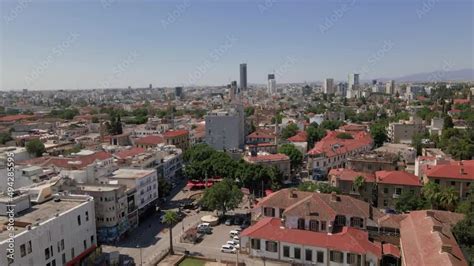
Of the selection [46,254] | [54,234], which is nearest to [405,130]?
[54,234]

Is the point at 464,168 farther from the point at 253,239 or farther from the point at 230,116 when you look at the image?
the point at 230,116

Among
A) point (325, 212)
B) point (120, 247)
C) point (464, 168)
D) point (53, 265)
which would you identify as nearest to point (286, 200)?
point (325, 212)

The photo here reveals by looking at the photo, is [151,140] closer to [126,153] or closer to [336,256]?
[126,153]

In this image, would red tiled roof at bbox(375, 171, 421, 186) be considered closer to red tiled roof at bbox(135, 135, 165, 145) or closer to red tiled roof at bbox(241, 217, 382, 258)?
red tiled roof at bbox(241, 217, 382, 258)

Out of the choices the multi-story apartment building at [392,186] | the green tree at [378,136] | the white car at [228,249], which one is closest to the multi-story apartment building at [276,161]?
the multi-story apartment building at [392,186]

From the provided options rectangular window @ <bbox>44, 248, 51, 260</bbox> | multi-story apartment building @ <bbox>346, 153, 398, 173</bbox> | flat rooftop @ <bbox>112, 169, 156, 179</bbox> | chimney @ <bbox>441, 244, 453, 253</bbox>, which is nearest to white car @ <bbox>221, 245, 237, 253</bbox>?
flat rooftop @ <bbox>112, 169, 156, 179</bbox>

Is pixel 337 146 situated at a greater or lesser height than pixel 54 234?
greater

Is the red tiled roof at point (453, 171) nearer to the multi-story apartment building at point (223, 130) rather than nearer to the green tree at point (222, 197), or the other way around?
the green tree at point (222, 197)
